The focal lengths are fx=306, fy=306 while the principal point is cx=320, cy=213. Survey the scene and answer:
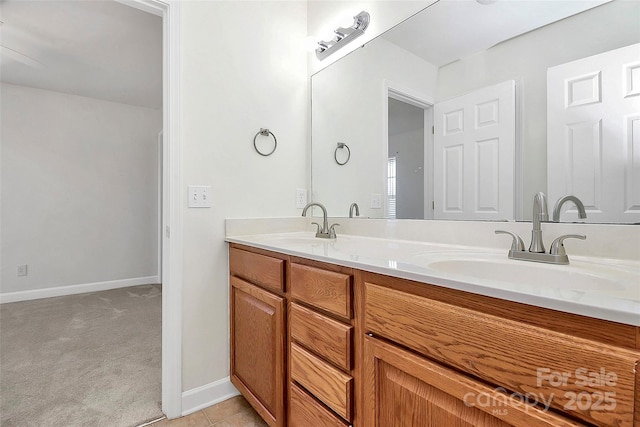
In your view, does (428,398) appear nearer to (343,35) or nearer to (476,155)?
(476,155)

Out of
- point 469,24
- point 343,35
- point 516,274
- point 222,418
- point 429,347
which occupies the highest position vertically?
point 343,35

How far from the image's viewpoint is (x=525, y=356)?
0.54m

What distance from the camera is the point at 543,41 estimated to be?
41.2 inches

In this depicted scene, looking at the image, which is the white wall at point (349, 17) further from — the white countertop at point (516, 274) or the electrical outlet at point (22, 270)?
the electrical outlet at point (22, 270)

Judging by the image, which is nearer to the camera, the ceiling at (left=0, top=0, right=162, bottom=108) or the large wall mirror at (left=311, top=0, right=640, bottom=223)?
the large wall mirror at (left=311, top=0, right=640, bottom=223)

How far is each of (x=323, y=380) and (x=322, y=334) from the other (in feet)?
0.48

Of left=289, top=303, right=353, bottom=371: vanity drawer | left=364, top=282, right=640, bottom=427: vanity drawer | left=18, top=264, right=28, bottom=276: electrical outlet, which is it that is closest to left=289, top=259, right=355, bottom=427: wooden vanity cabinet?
left=289, top=303, right=353, bottom=371: vanity drawer

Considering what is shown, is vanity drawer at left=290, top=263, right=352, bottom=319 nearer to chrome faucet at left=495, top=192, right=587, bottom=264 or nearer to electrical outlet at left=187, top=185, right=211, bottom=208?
chrome faucet at left=495, top=192, right=587, bottom=264

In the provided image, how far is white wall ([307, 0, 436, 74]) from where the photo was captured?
58.6 inches

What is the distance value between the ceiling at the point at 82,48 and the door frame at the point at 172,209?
102 centimetres

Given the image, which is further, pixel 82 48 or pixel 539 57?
pixel 82 48

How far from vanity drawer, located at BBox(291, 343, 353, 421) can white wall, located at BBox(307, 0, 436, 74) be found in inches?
61.1

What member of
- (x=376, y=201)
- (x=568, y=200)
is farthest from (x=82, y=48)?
(x=568, y=200)

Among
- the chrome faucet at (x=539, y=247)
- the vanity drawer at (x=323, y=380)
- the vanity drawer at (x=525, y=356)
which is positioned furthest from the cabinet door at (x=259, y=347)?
the chrome faucet at (x=539, y=247)
